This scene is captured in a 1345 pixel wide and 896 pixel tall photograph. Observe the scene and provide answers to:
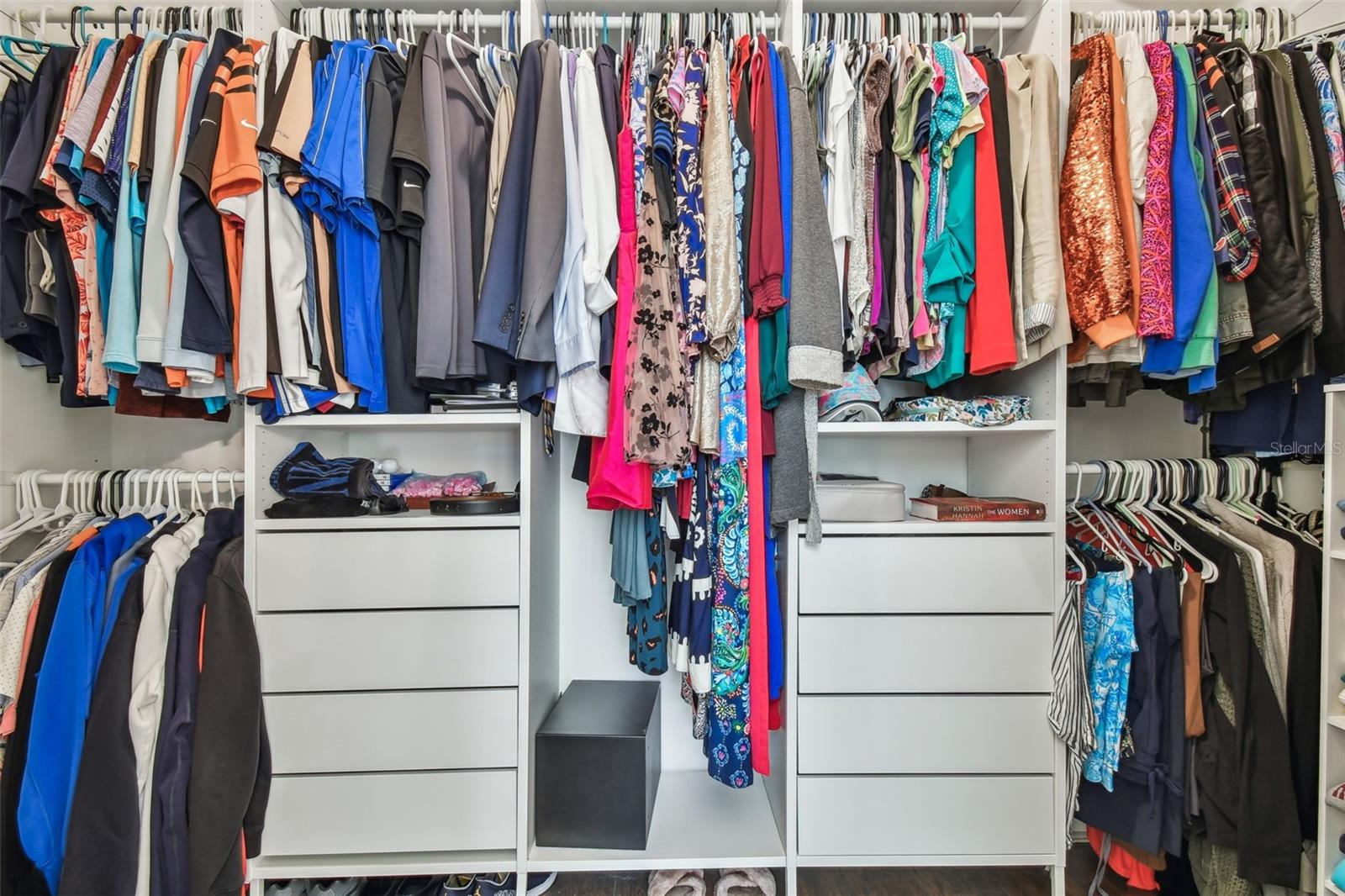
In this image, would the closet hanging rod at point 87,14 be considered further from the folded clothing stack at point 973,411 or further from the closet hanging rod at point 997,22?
the folded clothing stack at point 973,411

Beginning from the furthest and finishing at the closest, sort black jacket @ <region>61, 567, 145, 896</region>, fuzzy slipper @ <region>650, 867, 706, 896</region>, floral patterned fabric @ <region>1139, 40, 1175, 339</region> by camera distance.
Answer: fuzzy slipper @ <region>650, 867, 706, 896</region>, floral patterned fabric @ <region>1139, 40, 1175, 339</region>, black jacket @ <region>61, 567, 145, 896</region>

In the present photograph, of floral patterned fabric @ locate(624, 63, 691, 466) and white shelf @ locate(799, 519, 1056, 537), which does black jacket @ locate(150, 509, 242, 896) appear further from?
white shelf @ locate(799, 519, 1056, 537)

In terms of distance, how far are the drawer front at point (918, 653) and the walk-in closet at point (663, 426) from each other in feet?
0.03

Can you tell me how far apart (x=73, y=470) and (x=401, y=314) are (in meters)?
1.00

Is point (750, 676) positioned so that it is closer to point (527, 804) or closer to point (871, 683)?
point (871, 683)

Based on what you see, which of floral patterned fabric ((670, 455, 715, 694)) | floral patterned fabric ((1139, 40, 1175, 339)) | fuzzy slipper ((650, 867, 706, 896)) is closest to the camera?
floral patterned fabric ((1139, 40, 1175, 339))

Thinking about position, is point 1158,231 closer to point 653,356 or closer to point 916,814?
point 653,356

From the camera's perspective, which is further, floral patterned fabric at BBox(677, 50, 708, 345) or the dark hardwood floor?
the dark hardwood floor

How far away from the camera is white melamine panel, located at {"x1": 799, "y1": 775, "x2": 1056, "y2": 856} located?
4.45ft

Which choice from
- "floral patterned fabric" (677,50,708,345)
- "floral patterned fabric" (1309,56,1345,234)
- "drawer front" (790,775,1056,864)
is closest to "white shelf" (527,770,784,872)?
"drawer front" (790,775,1056,864)

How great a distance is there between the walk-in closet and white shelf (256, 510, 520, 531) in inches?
0.4

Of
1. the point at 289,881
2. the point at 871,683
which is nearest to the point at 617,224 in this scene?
the point at 871,683

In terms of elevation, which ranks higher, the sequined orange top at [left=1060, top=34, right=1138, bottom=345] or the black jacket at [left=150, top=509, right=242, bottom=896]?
the sequined orange top at [left=1060, top=34, right=1138, bottom=345]

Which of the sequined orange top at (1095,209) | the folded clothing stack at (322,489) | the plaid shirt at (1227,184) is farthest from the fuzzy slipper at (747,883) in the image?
the plaid shirt at (1227,184)
